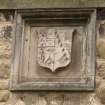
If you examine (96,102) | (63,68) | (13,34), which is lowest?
(96,102)

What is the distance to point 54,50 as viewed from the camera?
5.05 metres

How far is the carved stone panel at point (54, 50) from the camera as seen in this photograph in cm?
499

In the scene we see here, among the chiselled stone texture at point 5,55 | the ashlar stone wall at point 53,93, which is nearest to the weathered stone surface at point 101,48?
the ashlar stone wall at point 53,93

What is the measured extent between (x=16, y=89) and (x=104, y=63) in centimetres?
82

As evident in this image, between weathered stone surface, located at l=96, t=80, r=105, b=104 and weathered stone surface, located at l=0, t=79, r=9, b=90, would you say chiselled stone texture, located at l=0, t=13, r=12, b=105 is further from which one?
weathered stone surface, located at l=96, t=80, r=105, b=104

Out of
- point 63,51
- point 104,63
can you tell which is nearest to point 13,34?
point 63,51

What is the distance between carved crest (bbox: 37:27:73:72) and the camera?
500 cm

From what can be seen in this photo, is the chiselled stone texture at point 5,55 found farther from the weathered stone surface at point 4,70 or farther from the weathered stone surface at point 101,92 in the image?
the weathered stone surface at point 101,92

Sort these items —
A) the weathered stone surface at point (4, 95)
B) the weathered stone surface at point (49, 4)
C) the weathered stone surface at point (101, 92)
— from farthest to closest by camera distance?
the weathered stone surface at point (49, 4) → the weathered stone surface at point (4, 95) → the weathered stone surface at point (101, 92)

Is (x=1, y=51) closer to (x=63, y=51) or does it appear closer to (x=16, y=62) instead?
(x=16, y=62)

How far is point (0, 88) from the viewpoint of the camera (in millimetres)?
5027

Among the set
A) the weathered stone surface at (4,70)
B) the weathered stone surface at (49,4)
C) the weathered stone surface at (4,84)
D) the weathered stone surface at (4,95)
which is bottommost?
the weathered stone surface at (4,95)

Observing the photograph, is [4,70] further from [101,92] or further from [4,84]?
[101,92]

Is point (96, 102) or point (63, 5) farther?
point (63, 5)
